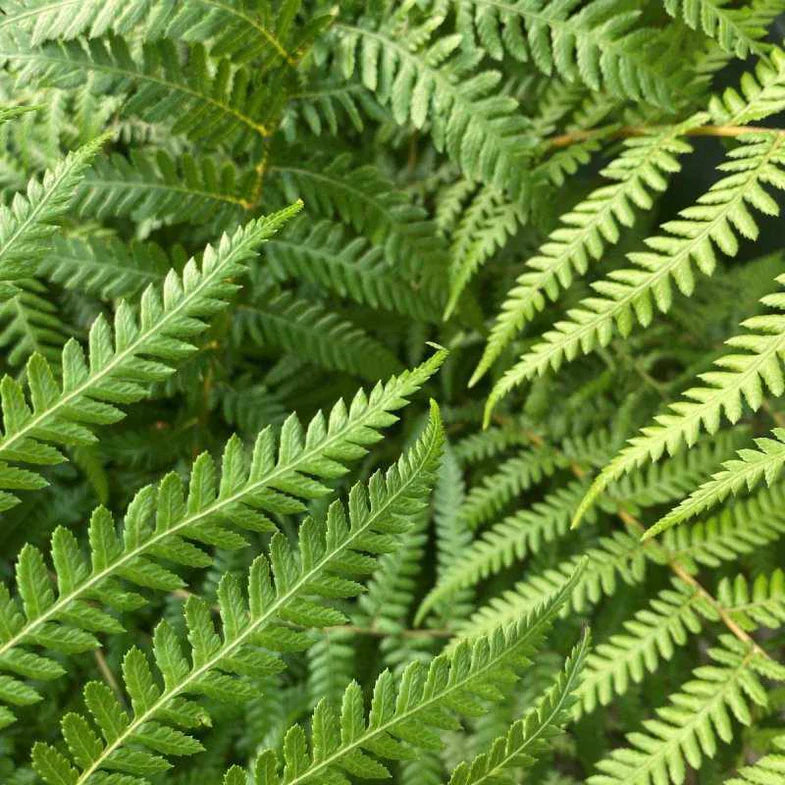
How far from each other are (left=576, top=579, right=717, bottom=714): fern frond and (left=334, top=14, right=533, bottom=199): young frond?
74 centimetres

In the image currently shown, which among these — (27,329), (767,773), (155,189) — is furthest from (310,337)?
(767,773)

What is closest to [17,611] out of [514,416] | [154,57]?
[154,57]

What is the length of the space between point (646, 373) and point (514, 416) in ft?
1.02

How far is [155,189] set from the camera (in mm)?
1429

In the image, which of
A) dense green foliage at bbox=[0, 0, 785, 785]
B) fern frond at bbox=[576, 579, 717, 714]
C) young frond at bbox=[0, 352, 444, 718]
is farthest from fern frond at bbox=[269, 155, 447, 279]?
fern frond at bbox=[576, 579, 717, 714]

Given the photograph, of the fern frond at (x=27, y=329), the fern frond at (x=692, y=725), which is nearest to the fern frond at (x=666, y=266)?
the fern frond at (x=692, y=725)

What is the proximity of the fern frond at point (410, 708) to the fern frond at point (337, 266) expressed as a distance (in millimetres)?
723

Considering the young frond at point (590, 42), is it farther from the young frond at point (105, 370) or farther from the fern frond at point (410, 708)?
the fern frond at point (410, 708)

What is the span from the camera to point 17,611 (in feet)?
2.93

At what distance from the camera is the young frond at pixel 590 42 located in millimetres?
Answer: 1261

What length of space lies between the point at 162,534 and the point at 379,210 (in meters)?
0.75

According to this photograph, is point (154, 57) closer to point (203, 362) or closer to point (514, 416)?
point (203, 362)

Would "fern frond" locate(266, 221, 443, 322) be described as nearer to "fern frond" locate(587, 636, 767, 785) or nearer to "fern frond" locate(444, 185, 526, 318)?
"fern frond" locate(444, 185, 526, 318)

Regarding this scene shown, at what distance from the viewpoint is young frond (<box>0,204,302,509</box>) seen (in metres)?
0.91
